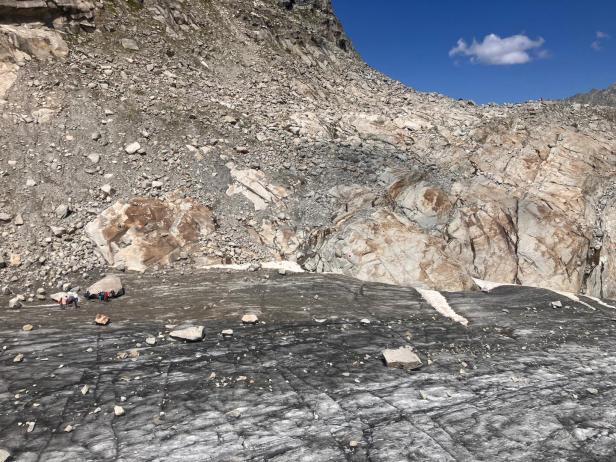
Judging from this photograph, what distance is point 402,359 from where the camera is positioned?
1104 cm

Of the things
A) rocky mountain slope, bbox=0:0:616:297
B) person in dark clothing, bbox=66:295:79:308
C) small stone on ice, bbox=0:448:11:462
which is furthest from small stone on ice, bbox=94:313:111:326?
small stone on ice, bbox=0:448:11:462

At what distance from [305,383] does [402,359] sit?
264cm

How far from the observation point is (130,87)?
2525 centimetres

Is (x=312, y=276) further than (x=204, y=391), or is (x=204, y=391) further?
(x=312, y=276)

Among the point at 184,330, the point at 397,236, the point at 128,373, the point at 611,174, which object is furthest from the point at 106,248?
the point at 611,174

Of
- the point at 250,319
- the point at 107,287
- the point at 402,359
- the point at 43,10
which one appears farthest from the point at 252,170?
the point at 43,10

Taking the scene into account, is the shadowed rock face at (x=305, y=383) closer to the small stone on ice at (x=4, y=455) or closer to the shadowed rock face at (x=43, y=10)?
the small stone on ice at (x=4, y=455)

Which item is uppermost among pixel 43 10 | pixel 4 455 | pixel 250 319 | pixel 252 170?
pixel 43 10

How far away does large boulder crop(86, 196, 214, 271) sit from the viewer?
18.5m

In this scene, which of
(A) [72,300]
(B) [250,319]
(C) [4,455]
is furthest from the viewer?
(A) [72,300]

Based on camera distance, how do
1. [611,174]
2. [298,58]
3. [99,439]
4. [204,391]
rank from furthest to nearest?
[298,58] → [611,174] → [204,391] → [99,439]

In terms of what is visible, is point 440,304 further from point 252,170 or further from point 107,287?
point 252,170

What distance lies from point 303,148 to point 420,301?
1304 cm

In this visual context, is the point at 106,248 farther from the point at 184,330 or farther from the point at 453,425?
the point at 453,425
